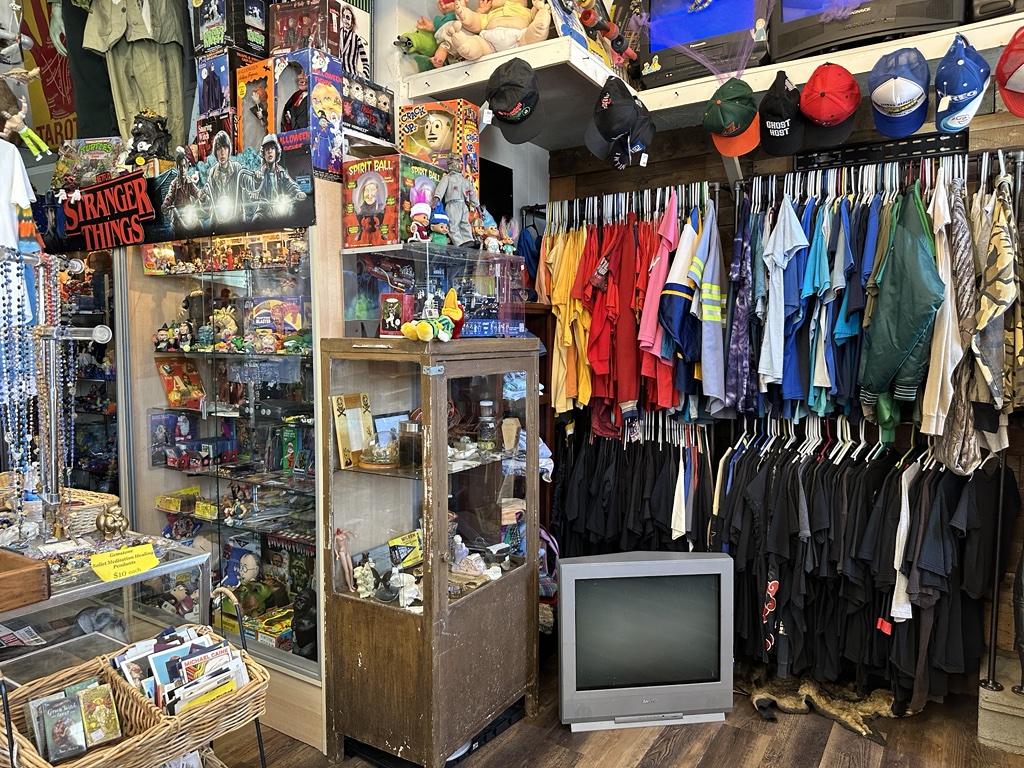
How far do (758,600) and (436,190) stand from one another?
2.00 meters

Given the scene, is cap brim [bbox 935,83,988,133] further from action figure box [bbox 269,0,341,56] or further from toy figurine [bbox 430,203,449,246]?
action figure box [bbox 269,0,341,56]

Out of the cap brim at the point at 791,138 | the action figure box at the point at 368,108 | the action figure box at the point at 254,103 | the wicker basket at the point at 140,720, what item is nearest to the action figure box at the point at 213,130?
the action figure box at the point at 254,103

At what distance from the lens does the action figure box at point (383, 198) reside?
2.32 metres

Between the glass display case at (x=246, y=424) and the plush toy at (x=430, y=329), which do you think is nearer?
the plush toy at (x=430, y=329)

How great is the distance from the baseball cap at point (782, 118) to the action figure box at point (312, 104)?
1.43 meters

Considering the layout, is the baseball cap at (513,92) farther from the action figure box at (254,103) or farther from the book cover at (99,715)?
the book cover at (99,715)

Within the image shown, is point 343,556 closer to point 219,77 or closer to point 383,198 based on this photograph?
point 383,198

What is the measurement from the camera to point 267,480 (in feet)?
8.97

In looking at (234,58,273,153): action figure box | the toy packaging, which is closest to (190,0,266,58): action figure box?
(234,58,273,153): action figure box

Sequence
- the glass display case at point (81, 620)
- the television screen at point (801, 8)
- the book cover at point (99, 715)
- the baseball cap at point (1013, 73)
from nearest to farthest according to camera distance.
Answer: the book cover at point (99, 715)
the glass display case at point (81, 620)
the baseball cap at point (1013, 73)
the television screen at point (801, 8)

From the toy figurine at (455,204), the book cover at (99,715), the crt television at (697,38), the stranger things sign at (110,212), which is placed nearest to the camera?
the book cover at (99,715)

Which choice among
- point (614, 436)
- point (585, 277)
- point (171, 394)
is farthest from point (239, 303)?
point (614, 436)

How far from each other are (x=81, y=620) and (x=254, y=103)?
67.9 inches

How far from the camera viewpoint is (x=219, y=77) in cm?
258
